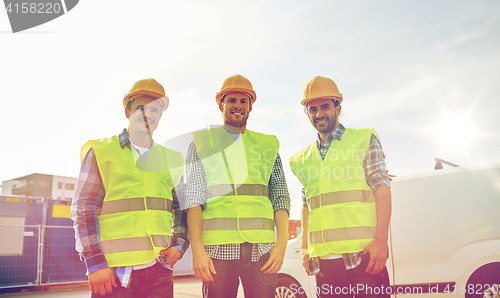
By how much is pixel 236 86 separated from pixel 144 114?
774mm

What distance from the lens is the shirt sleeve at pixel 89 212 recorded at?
8.46 ft

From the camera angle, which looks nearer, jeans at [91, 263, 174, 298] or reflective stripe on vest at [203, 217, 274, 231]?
jeans at [91, 263, 174, 298]

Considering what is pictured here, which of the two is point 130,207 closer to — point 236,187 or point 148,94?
point 236,187

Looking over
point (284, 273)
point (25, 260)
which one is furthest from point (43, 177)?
point (284, 273)

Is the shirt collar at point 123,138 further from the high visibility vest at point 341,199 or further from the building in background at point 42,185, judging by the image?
the building in background at point 42,185

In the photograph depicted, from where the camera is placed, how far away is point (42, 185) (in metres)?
51.2

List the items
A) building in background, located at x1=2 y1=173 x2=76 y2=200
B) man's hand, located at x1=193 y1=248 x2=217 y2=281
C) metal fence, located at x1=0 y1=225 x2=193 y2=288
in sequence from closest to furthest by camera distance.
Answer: man's hand, located at x1=193 y1=248 x2=217 y2=281, metal fence, located at x1=0 y1=225 x2=193 y2=288, building in background, located at x1=2 y1=173 x2=76 y2=200

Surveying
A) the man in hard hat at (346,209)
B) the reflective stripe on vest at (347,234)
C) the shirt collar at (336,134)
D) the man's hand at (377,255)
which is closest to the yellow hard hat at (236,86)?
the man in hard hat at (346,209)

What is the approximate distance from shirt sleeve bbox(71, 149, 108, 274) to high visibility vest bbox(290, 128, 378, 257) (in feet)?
5.82

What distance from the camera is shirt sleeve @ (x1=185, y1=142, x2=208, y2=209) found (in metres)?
2.88

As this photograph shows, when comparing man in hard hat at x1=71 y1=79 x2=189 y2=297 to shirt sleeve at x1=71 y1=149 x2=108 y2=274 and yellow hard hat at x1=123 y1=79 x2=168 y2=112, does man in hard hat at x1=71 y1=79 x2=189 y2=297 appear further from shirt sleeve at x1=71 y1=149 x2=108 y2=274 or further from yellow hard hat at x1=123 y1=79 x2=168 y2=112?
yellow hard hat at x1=123 y1=79 x2=168 y2=112

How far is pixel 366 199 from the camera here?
3277 mm

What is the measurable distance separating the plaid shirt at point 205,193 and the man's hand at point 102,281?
684mm

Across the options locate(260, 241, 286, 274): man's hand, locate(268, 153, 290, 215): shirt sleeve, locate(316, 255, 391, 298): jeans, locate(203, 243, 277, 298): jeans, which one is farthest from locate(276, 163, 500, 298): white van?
locate(203, 243, 277, 298): jeans
